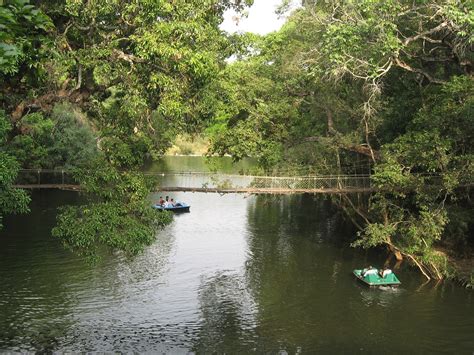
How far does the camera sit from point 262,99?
2488cm

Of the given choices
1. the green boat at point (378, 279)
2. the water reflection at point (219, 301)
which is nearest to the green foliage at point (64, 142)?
the water reflection at point (219, 301)

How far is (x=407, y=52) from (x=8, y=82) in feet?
50.7

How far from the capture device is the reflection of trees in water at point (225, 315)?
15.9 meters

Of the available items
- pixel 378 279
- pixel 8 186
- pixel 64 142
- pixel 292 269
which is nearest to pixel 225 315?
pixel 292 269

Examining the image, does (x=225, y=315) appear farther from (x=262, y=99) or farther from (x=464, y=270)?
(x=262, y=99)

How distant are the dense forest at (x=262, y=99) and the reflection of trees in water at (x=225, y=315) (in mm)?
4079

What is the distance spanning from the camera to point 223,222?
1395 inches

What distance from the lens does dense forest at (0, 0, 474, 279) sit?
504 inches

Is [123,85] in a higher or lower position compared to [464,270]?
higher

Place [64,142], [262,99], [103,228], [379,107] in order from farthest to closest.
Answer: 1. [64,142]
2. [262,99]
3. [379,107]
4. [103,228]

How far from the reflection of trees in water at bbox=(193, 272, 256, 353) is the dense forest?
4079mm

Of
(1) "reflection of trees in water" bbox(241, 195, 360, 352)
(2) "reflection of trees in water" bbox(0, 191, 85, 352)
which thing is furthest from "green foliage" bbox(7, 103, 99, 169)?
(1) "reflection of trees in water" bbox(241, 195, 360, 352)

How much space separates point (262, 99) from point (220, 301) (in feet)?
33.1

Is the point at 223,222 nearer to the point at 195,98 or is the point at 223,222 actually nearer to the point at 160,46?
the point at 195,98
